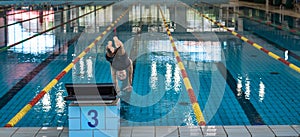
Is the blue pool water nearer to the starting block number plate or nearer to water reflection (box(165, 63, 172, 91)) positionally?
water reflection (box(165, 63, 172, 91))

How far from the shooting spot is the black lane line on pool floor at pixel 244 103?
17.2 ft

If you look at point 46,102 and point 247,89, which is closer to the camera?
point 46,102

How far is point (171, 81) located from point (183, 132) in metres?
3.49

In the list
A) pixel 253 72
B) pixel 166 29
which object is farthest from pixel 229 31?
pixel 253 72

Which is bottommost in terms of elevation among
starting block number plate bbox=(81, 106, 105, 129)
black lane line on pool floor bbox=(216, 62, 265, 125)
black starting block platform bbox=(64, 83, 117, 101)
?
black lane line on pool floor bbox=(216, 62, 265, 125)

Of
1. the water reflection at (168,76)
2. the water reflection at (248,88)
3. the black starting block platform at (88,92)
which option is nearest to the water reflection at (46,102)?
the water reflection at (168,76)

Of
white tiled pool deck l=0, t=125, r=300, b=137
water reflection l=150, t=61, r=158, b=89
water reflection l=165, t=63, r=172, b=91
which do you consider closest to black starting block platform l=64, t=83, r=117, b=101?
white tiled pool deck l=0, t=125, r=300, b=137

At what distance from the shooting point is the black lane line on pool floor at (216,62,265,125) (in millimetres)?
5238

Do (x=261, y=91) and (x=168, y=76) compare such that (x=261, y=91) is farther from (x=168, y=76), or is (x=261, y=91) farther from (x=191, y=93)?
(x=168, y=76)

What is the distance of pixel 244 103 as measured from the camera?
5953 mm

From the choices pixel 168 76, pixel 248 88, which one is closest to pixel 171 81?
pixel 168 76

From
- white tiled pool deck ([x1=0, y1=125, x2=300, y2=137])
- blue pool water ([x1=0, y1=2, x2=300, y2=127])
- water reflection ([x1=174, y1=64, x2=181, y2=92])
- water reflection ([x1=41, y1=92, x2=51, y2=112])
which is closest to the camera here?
white tiled pool deck ([x1=0, y1=125, x2=300, y2=137])

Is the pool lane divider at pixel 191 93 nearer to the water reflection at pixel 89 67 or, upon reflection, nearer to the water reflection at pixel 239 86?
the water reflection at pixel 239 86

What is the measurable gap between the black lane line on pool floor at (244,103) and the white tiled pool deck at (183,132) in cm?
132
